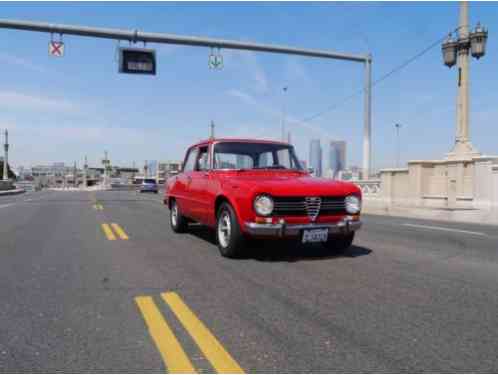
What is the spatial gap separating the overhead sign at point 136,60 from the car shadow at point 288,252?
412 inches

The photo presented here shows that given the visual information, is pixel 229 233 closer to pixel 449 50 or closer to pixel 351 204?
pixel 351 204

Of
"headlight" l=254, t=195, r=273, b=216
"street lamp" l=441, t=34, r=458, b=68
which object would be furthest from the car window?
"street lamp" l=441, t=34, r=458, b=68

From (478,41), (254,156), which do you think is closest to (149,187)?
(478,41)

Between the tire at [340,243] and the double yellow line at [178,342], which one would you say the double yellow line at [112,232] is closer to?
Answer: the tire at [340,243]

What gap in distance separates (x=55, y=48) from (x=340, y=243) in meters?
12.7

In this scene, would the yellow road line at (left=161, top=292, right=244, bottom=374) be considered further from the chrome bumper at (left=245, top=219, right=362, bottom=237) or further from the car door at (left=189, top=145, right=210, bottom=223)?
the car door at (left=189, top=145, right=210, bottom=223)

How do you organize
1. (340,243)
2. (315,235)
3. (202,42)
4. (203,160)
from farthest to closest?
(202,42) < (203,160) < (340,243) < (315,235)

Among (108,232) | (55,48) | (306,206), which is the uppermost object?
(55,48)

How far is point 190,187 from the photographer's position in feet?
22.3

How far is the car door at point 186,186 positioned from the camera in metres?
6.83

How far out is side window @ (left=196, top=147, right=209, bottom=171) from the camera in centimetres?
642

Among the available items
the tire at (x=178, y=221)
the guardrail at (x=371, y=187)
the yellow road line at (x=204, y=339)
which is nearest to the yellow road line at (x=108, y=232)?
the tire at (x=178, y=221)

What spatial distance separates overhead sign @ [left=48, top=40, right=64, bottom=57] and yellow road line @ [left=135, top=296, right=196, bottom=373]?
1277 centimetres

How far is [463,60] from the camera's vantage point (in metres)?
14.5
